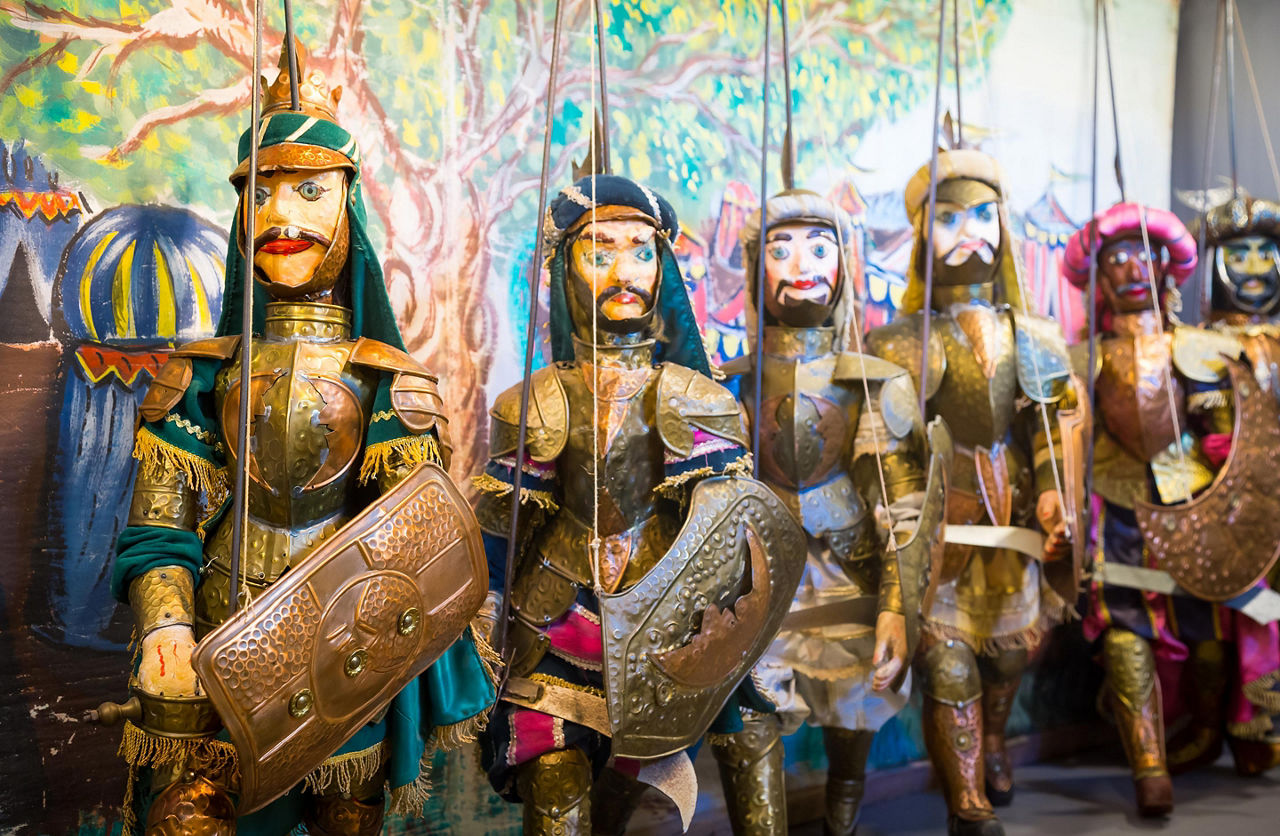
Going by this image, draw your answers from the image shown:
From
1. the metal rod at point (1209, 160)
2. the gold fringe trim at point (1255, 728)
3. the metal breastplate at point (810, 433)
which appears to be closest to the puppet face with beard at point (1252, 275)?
the metal rod at point (1209, 160)

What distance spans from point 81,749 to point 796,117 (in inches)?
121

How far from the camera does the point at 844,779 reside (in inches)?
133

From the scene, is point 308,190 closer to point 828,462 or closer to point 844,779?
point 828,462

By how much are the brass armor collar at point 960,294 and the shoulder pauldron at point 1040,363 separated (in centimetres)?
15

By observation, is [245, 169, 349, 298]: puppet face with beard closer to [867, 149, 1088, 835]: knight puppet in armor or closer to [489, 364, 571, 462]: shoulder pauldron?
[489, 364, 571, 462]: shoulder pauldron

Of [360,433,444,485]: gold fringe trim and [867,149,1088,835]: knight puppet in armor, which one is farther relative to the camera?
[867,149,1088,835]: knight puppet in armor

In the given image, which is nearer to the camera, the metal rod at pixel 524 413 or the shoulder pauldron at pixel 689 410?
the metal rod at pixel 524 413

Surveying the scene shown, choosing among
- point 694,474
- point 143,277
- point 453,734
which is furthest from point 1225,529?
point 143,277

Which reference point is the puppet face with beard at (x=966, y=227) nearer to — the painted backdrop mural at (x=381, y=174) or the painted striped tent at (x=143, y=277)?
the painted backdrop mural at (x=381, y=174)

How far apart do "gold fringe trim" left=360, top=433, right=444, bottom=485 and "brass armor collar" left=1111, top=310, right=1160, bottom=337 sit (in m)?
2.78

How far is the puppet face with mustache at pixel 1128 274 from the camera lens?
3965 mm

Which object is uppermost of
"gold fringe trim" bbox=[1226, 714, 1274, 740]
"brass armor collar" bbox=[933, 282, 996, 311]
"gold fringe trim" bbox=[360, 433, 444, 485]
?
"brass armor collar" bbox=[933, 282, 996, 311]

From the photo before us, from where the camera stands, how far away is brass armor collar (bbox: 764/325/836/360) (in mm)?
3232

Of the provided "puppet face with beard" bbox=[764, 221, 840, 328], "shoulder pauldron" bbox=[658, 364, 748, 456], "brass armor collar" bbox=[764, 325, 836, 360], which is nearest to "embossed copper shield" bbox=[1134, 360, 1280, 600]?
"brass armor collar" bbox=[764, 325, 836, 360]
